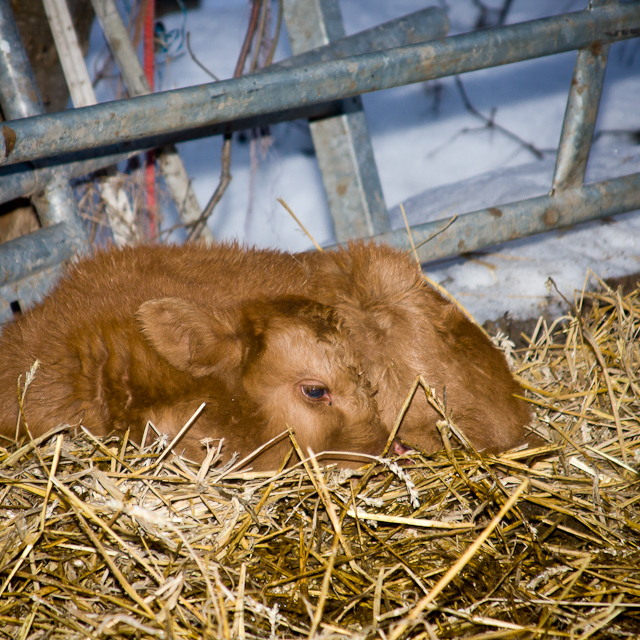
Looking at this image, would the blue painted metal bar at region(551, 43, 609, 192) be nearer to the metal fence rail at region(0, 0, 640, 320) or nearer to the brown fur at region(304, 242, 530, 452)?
Result: the metal fence rail at region(0, 0, 640, 320)

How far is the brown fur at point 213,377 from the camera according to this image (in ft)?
7.83

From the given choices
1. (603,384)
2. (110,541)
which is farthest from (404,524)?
(603,384)

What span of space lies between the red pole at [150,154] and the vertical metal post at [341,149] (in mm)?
1656

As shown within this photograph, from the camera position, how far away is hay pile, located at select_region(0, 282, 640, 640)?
180 centimetres

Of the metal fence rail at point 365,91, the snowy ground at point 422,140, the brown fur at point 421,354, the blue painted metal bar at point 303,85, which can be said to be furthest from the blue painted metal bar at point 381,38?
the brown fur at point 421,354

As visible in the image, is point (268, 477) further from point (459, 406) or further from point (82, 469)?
point (459, 406)

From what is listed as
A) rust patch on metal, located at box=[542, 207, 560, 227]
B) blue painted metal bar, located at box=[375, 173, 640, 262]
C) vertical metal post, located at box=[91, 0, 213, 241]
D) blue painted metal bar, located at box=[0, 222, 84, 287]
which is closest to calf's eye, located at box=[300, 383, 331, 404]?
blue painted metal bar, located at box=[375, 173, 640, 262]

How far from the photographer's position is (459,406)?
2.58 metres

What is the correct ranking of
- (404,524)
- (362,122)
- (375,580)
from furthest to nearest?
(362,122) < (404,524) < (375,580)

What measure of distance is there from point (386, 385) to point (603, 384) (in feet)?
4.32

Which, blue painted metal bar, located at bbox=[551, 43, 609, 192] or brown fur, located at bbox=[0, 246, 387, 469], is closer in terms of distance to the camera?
brown fur, located at bbox=[0, 246, 387, 469]

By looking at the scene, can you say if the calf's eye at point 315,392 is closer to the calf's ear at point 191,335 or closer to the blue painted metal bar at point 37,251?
the calf's ear at point 191,335

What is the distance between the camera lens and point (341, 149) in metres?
4.40

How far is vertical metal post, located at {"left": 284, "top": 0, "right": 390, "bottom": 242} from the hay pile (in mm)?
2383
